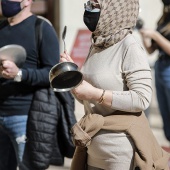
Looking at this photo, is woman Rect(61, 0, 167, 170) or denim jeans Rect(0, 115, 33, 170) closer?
woman Rect(61, 0, 167, 170)

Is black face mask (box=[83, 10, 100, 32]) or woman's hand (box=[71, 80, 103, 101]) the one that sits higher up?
black face mask (box=[83, 10, 100, 32])

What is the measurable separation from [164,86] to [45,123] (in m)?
1.80

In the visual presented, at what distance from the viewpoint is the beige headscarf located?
288 centimetres

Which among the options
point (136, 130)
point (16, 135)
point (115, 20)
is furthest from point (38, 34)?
point (136, 130)

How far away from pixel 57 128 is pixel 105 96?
112 centimetres

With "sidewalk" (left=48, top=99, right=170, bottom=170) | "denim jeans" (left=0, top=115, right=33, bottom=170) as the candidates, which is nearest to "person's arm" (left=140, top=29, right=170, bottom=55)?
"sidewalk" (left=48, top=99, right=170, bottom=170)

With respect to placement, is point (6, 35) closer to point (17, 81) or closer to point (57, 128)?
point (17, 81)

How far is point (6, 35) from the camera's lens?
365cm

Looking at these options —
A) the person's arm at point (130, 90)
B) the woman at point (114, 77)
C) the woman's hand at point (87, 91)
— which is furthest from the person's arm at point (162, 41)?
the woman's hand at point (87, 91)

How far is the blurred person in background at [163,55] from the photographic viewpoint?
4902mm

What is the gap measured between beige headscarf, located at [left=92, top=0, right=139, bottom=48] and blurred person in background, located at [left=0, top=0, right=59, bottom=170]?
2.60ft

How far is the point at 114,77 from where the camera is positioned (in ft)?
9.29

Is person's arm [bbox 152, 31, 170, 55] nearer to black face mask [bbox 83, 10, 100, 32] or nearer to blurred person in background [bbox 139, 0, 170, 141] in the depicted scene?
blurred person in background [bbox 139, 0, 170, 141]

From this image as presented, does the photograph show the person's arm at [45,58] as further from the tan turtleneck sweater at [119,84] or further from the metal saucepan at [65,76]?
the metal saucepan at [65,76]
